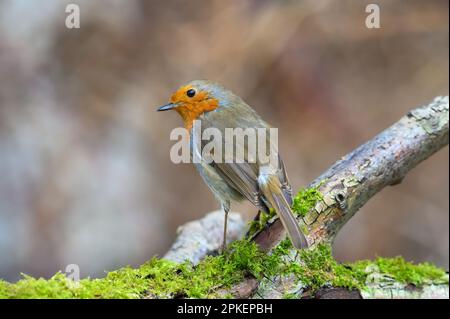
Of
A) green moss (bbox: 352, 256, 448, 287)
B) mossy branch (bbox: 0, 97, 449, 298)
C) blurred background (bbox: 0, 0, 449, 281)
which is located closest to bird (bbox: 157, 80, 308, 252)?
mossy branch (bbox: 0, 97, 449, 298)

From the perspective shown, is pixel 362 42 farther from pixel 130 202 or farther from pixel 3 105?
pixel 3 105

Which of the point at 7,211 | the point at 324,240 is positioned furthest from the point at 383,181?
the point at 7,211

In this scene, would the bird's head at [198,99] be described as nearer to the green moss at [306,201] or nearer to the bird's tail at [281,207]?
the bird's tail at [281,207]

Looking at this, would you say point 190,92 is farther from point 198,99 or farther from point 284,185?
point 284,185

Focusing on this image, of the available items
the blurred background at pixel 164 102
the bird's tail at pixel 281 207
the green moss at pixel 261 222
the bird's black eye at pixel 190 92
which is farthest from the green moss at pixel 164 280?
the blurred background at pixel 164 102

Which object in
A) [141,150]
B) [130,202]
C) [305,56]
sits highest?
[305,56]

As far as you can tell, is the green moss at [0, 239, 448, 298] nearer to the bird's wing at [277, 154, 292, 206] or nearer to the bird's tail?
the bird's tail
